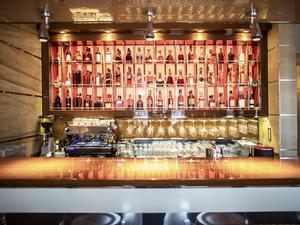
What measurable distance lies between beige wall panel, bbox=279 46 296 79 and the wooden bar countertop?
194 cm

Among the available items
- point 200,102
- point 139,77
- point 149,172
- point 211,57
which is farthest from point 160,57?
point 149,172

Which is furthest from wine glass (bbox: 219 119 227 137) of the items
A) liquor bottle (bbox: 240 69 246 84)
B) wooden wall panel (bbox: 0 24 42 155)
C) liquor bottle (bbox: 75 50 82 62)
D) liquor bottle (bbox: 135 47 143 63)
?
wooden wall panel (bbox: 0 24 42 155)

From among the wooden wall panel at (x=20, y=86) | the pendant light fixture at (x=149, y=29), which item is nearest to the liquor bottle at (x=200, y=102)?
the pendant light fixture at (x=149, y=29)

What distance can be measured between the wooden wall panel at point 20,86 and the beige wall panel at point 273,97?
10.8 feet

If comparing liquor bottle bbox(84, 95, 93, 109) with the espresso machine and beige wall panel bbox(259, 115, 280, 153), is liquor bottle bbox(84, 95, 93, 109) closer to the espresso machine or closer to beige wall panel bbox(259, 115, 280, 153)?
the espresso machine

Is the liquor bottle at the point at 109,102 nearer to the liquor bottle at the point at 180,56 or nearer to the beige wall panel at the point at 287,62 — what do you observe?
the liquor bottle at the point at 180,56

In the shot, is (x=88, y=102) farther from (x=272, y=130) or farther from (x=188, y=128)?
(x=272, y=130)

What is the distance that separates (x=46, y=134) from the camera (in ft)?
14.8

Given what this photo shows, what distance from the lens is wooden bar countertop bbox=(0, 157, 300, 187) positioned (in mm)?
2051

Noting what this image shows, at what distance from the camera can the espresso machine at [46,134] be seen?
4461 mm

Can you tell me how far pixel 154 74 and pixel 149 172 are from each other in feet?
8.60

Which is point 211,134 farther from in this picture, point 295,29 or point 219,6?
point 219,6

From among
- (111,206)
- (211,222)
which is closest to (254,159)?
(211,222)

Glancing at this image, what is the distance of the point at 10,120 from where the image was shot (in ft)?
12.0
